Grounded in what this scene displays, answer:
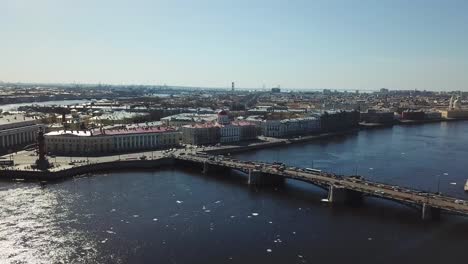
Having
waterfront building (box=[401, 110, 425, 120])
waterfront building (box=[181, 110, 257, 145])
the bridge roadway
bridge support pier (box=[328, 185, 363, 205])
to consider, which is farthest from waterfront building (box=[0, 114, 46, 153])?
waterfront building (box=[401, 110, 425, 120])

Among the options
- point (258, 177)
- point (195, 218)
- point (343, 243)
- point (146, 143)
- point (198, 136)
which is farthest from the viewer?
point (198, 136)

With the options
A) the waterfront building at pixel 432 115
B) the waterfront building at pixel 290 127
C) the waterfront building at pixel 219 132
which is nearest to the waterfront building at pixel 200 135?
the waterfront building at pixel 219 132

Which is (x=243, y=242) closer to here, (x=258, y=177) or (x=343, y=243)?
(x=343, y=243)

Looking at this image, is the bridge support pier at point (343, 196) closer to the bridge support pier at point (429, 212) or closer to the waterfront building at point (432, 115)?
the bridge support pier at point (429, 212)

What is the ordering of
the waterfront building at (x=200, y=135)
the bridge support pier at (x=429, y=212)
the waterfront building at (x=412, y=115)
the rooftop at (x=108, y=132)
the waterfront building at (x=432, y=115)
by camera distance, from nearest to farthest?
the bridge support pier at (x=429, y=212) → the rooftop at (x=108, y=132) → the waterfront building at (x=200, y=135) → the waterfront building at (x=412, y=115) → the waterfront building at (x=432, y=115)

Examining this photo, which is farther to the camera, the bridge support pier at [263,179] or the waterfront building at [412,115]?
the waterfront building at [412,115]

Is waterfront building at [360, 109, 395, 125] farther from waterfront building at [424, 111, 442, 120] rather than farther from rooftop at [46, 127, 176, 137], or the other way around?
rooftop at [46, 127, 176, 137]

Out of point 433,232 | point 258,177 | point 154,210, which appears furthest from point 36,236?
point 433,232

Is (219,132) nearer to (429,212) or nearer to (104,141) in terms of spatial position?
(104,141)
